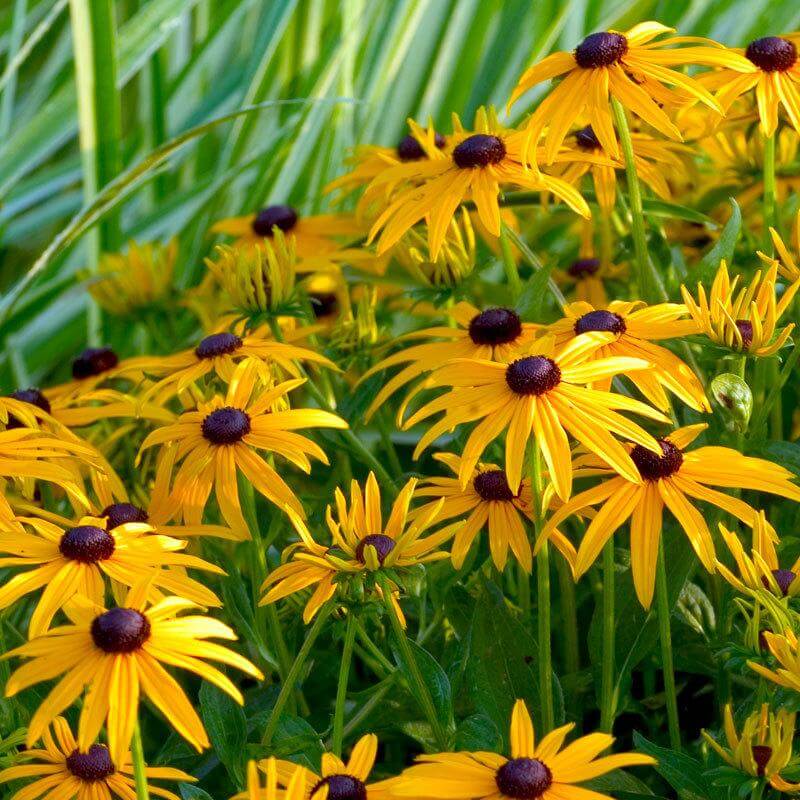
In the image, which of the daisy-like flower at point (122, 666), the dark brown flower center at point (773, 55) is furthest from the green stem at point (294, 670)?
the dark brown flower center at point (773, 55)

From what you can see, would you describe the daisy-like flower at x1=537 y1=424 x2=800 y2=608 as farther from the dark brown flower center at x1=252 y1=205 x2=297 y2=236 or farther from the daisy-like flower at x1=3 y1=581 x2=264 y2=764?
the dark brown flower center at x1=252 y1=205 x2=297 y2=236

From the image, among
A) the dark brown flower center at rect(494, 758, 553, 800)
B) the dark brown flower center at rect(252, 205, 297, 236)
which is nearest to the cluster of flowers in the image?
the dark brown flower center at rect(494, 758, 553, 800)

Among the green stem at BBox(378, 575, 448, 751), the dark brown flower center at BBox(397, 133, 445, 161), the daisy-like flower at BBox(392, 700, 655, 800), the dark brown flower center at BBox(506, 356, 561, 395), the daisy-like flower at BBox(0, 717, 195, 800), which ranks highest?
the dark brown flower center at BBox(506, 356, 561, 395)

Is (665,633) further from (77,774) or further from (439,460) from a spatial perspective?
(77,774)

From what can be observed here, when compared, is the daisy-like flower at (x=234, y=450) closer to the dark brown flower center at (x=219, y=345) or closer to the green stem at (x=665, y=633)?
the dark brown flower center at (x=219, y=345)

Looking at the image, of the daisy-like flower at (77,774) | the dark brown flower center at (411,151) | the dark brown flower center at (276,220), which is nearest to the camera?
the daisy-like flower at (77,774)

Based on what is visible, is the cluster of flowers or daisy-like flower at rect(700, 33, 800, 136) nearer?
the cluster of flowers
